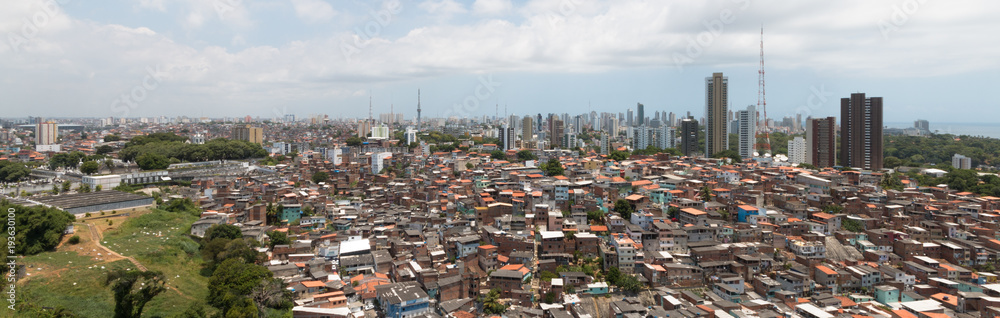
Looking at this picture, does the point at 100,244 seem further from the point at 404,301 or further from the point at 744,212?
→ the point at 744,212

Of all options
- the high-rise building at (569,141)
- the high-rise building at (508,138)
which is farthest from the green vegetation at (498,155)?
the high-rise building at (569,141)

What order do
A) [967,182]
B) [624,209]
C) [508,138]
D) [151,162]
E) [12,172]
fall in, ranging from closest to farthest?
[624,209] → [967,182] → [12,172] → [151,162] → [508,138]

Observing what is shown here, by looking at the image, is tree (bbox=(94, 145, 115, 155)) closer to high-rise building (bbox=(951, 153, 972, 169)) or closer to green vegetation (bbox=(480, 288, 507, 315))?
green vegetation (bbox=(480, 288, 507, 315))

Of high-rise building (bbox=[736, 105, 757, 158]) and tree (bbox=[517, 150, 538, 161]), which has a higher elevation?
high-rise building (bbox=[736, 105, 757, 158])

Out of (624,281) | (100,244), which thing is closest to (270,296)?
(100,244)

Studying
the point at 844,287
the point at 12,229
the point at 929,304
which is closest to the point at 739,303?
the point at 844,287

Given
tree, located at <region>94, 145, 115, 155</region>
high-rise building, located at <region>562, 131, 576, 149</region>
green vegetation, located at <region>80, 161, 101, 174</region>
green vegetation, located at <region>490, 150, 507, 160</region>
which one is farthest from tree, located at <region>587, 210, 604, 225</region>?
tree, located at <region>94, 145, 115, 155</region>

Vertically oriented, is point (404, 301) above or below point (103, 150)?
below

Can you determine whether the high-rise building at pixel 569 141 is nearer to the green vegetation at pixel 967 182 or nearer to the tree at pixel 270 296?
the green vegetation at pixel 967 182
